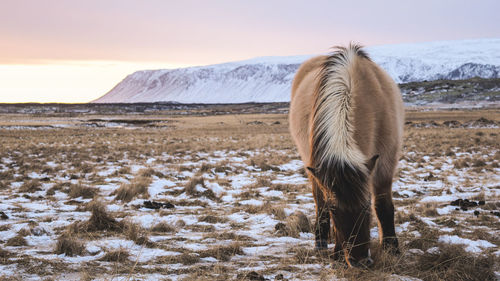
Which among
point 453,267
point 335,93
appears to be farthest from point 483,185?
point 335,93

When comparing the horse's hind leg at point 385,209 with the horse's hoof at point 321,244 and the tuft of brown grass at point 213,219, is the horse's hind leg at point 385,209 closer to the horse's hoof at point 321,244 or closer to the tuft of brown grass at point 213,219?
the horse's hoof at point 321,244

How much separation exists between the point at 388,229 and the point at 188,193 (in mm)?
4797

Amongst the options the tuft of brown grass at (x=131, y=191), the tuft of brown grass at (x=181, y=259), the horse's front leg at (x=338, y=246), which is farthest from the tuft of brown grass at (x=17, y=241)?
the horse's front leg at (x=338, y=246)

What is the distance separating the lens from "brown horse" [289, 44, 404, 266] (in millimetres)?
3152

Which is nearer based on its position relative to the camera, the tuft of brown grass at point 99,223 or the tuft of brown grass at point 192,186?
the tuft of brown grass at point 99,223

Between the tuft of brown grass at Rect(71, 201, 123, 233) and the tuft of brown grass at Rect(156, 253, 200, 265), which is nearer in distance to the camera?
the tuft of brown grass at Rect(156, 253, 200, 265)

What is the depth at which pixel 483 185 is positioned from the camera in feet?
27.8

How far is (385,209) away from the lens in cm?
430

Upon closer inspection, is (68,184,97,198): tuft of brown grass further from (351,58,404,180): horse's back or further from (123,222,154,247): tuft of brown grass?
(351,58,404,180): horse's back

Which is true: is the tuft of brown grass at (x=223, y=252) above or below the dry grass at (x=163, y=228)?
above

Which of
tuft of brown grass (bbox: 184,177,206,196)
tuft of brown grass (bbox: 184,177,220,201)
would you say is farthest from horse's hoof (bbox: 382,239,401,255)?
tuft of brown grass (bbox: 184,177,206,196)

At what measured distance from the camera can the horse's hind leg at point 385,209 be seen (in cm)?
423

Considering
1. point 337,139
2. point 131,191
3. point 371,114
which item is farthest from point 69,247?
point 131,191

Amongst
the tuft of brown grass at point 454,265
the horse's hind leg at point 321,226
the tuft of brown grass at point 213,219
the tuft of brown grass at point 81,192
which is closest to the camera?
the tuft of brown grass at point 454,265
